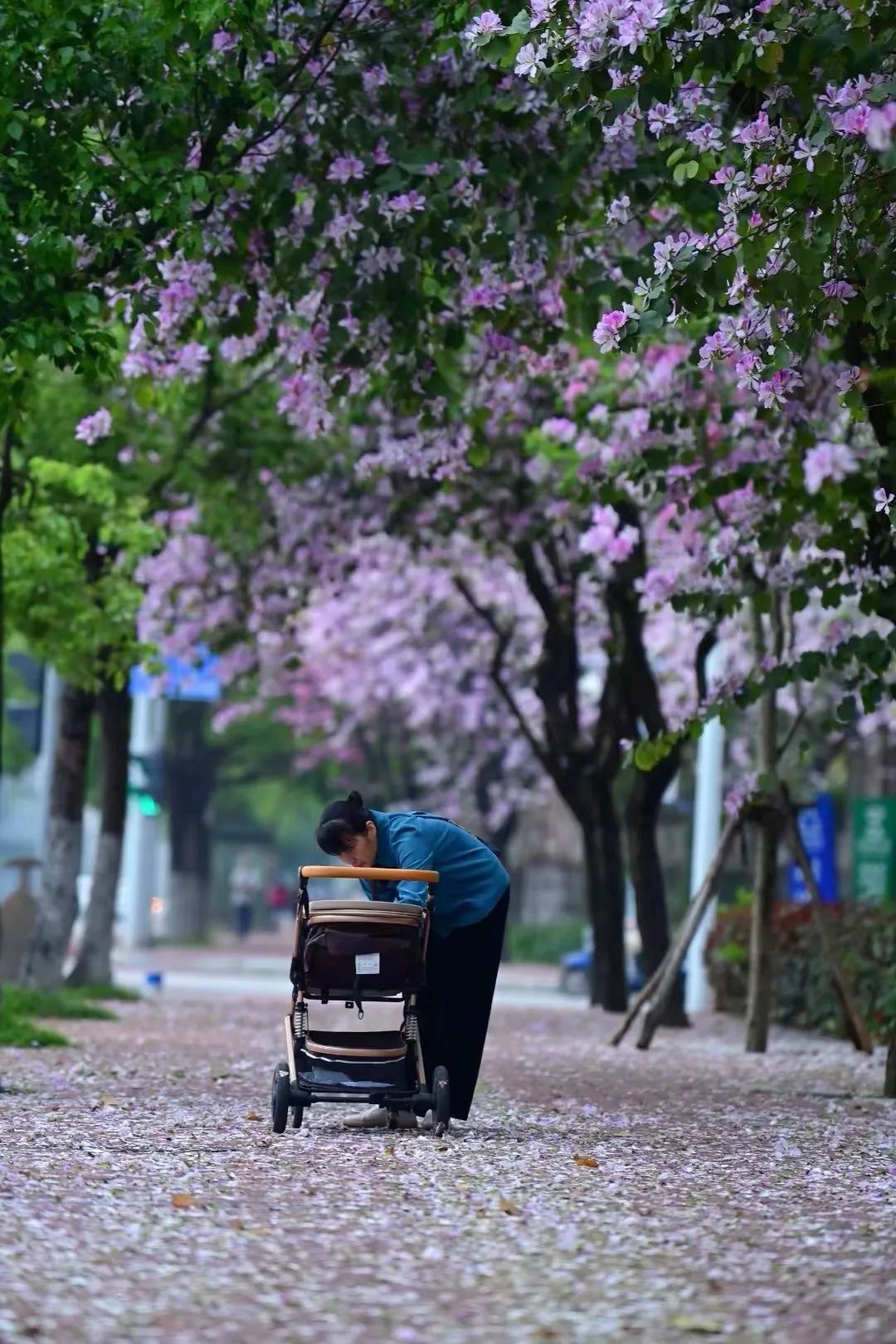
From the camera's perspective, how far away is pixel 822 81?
8.44m

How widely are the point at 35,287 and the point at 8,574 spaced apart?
24.9 feet

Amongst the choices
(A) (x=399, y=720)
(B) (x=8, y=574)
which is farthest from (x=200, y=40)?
(A) (x=399, y=720)

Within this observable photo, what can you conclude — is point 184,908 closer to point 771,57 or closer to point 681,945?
point 681,945

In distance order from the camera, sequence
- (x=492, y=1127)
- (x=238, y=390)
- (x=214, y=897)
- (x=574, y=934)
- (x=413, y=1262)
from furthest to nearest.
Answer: (x=214, y=897)
(x=574, y=934)
(x=238, y=390)
(x=492, y=1127)
(x=413, y=1262)

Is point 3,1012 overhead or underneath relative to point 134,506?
underneath

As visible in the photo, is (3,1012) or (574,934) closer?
(3,1012)

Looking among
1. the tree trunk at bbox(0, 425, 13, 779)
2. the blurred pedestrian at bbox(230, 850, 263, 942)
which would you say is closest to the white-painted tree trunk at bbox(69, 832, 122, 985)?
the tree trunk at bbox(0, 425, 13, 779)

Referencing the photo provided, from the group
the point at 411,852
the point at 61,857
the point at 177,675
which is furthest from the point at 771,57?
the point at 177,675

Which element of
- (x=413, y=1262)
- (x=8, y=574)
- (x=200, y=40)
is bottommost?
(x=413, y=1262)

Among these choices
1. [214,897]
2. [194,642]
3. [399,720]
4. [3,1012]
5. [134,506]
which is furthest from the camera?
[214,897]

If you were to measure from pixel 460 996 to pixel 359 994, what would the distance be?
2.10 ft

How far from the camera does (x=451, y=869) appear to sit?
9203 millimetres

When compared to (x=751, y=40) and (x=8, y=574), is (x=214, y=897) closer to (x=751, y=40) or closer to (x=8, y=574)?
(x=8, y=574)

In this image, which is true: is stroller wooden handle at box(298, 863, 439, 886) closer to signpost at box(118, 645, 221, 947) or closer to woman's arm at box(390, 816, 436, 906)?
woman's arm at box(390, 816, 436, 906)
